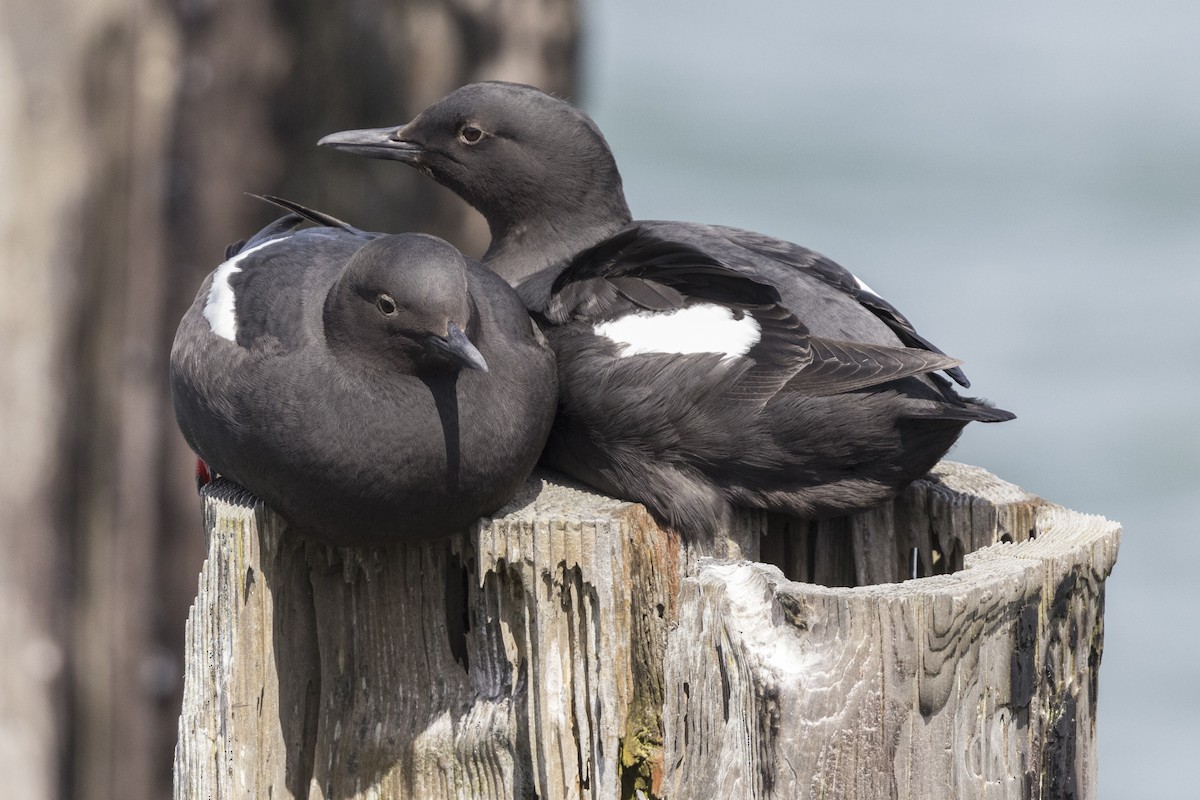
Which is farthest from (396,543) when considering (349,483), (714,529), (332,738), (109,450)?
(109,450)

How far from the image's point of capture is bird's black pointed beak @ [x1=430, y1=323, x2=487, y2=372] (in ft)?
11.1

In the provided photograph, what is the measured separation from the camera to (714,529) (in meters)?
3.76

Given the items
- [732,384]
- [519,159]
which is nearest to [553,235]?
[519,159]

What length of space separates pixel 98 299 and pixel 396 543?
187cm

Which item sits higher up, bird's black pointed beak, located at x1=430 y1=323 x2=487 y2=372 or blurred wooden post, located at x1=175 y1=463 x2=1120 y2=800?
bird's black pointed beak, located at x1=430 y1=323 x2=487 y2=372

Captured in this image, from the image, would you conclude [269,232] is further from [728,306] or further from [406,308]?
[728,306]

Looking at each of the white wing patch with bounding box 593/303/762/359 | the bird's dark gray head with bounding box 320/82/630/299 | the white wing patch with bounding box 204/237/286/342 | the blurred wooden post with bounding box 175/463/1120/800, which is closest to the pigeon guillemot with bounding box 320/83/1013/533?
the white wing patch with bounding box 593/303/762/359

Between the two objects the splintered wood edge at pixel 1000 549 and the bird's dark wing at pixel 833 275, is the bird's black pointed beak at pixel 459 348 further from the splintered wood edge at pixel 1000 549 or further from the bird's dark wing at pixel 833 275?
the bird's dark wing at pixel 833 275

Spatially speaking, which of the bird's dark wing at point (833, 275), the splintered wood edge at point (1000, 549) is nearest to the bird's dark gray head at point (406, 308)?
the splintered wood edge at point (1000, 549)

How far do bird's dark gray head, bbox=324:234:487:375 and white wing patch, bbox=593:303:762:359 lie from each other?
44 centimetres

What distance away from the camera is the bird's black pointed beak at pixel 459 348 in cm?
337

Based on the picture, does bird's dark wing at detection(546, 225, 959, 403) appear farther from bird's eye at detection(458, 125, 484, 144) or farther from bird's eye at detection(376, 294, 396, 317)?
bird's eye at detection(458, 125, 484, 144)

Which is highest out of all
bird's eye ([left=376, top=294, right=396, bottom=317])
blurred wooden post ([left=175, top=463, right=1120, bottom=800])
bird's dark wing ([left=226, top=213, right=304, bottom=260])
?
bird's dark wing ([left=226, top=213, right=304, bottom=260])

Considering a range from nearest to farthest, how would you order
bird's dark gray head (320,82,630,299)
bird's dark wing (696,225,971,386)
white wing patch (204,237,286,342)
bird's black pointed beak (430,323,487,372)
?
bird's black pointed beak (430,323,487,372) → white wing patch (204,237,286,342) → bird's dark wing (696,225,971,386) → bird's dark gray head (320,82,630,299)
